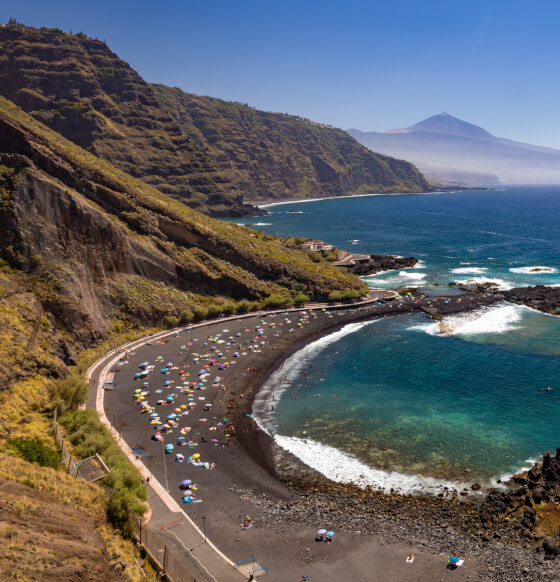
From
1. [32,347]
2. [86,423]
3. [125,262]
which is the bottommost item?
[86,423]

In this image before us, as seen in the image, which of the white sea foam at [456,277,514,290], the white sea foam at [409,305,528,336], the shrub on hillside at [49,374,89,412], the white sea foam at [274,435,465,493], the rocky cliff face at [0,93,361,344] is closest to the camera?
the white sea foam at [274,435,465,493]

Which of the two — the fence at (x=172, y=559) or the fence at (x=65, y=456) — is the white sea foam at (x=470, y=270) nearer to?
the fence at (x=65, y=456)

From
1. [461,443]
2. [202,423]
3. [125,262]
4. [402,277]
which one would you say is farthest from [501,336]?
[125,262]

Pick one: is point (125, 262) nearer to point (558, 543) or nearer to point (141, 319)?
point (141, 319)

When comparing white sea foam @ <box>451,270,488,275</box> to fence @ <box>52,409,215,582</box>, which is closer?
fence @ <box>52,409,215,582</box>

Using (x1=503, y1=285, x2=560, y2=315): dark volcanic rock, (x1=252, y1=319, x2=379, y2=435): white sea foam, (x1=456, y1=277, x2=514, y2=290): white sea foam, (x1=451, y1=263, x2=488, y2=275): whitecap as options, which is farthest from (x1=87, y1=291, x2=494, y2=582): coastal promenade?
(x1=451, y1=263, x2=488, y2=275): whitecap

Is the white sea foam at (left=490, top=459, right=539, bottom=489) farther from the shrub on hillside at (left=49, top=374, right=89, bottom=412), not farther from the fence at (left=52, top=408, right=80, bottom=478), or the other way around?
the shrub on hillside at (left=49, top=374, right=89, bottom=412)

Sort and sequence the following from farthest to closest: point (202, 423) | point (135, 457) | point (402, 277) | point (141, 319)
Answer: point (402, 277)
point (141, 319)
point (202, 423)
point (135, 457)
